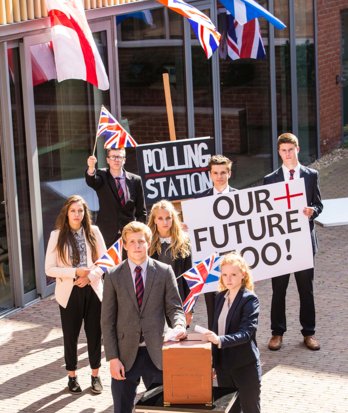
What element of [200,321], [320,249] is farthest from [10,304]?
[320,249]

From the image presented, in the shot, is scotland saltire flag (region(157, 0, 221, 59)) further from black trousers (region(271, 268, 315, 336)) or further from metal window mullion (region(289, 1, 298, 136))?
metal window mullion (region(289, 1, 298, 136))

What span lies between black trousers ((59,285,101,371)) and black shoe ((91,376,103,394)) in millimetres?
146

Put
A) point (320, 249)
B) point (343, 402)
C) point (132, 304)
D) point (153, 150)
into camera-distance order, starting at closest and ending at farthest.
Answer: point (132, 304) → point (343, 402) → point (153, 150) → point (320, 249)

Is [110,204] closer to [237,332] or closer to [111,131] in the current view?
[111,131]

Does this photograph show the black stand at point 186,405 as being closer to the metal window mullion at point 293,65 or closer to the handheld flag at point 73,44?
the handheld flag at point 73,44

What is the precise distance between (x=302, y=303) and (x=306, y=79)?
31.8 feet

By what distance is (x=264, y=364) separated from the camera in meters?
10.1

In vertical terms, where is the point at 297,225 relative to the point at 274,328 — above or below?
above

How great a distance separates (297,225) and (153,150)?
2040mm

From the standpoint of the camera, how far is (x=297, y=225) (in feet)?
33.3

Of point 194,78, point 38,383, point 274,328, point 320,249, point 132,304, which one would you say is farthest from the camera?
point 194,78

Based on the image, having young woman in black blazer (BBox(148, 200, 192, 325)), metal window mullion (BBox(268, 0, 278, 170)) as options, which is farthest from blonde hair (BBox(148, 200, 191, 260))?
metal window mullion (BBox(268, 0, 278, 170))

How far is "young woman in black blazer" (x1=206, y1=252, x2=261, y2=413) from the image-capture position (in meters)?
7.78

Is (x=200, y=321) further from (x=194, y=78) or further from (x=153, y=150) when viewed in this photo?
(x=194, y=78)
